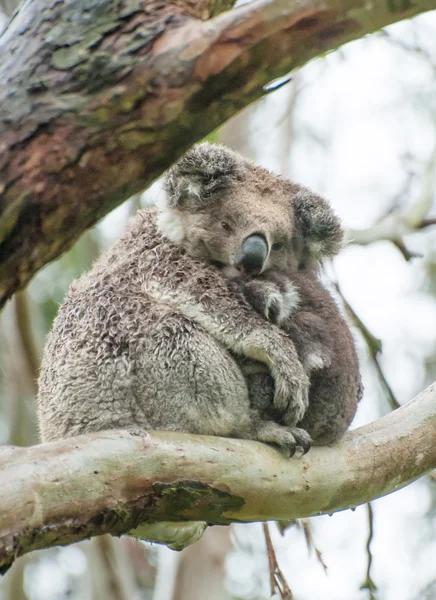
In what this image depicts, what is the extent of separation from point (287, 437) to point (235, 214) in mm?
1336

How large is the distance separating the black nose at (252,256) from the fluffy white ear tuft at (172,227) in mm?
357

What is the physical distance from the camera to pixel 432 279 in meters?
11.9

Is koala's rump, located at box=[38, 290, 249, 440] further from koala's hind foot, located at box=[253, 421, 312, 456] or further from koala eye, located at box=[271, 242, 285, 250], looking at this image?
koala eye, located at box=[271, 242, 285, 250]

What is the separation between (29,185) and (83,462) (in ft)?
3.48

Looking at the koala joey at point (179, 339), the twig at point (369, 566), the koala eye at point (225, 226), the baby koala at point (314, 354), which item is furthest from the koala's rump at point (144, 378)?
the twig at point (369, 566)

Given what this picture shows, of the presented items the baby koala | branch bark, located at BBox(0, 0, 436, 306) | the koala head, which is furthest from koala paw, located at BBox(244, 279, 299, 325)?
branch bark, located at BBox(0, 0, 436, 306)

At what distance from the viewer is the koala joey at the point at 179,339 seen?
348cm

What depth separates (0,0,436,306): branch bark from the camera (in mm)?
2150

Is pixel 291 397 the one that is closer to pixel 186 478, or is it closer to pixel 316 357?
pixel 316 357

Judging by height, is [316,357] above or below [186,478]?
below

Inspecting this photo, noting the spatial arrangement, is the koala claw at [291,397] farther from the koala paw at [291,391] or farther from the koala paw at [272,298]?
the koala paw at [272,298]

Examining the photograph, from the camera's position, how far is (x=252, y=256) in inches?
151

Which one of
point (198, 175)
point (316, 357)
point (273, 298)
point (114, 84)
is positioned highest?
point (114, 84)

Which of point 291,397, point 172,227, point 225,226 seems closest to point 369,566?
point 291,397
